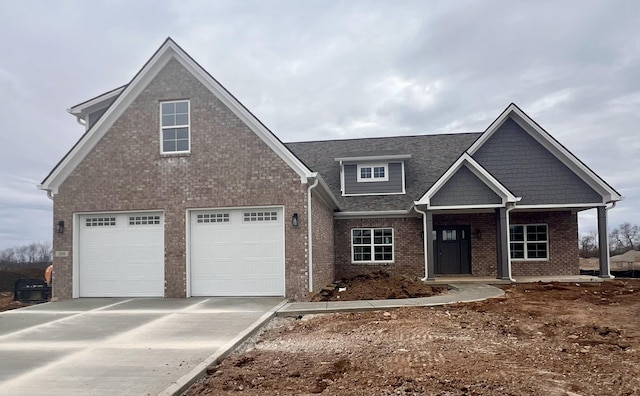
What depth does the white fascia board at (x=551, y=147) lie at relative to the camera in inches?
643

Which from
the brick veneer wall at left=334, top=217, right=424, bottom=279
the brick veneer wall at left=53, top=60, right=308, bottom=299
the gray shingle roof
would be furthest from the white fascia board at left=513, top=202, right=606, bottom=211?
the brick veneer wall at left=53, top=60, right=308, bottom=299

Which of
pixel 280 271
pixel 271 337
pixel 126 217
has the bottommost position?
pixel 271 337

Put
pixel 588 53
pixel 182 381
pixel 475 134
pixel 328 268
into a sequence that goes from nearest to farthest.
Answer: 1. pixel 182 381
2. pixel 588 53
3. pixel 328 268
4. pixel 475 134

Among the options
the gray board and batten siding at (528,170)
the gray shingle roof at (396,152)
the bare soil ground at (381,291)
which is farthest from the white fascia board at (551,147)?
the bare soil ground at (381,291)

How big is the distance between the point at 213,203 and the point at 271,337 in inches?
218

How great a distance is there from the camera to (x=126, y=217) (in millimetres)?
13516

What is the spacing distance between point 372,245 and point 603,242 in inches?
331

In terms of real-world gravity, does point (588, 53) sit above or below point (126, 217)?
above

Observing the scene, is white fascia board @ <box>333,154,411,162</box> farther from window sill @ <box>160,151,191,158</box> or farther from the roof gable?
window sill @ <box>160,151,191,158</box>

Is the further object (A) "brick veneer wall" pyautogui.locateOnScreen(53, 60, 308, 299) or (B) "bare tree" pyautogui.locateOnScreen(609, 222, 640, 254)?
(B) "bare tree" pyautogui.locateOnScreen(609, 222, 640, 254)

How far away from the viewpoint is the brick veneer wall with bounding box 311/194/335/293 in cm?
1324

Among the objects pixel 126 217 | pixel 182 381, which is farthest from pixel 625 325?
pixel 126 217

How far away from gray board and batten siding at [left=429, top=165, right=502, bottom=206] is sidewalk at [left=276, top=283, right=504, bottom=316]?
3.52 m

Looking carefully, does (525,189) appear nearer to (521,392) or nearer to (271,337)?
(271,337)
